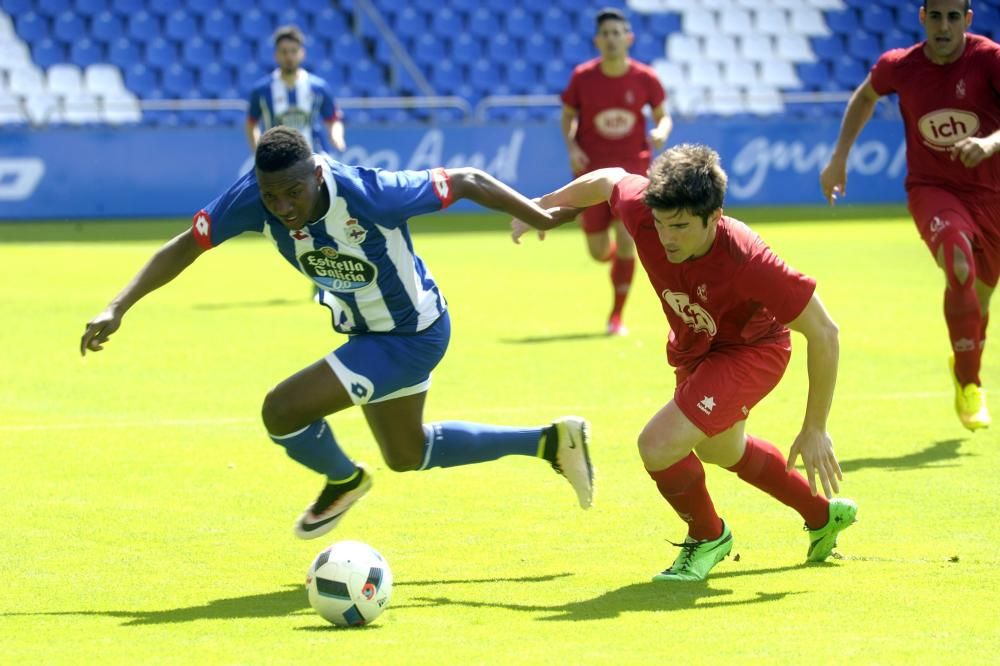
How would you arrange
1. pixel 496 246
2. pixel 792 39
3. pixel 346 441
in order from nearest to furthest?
pixel 346 441 → pixel 496 246 → pixel 792 39

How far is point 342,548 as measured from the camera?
529 cm

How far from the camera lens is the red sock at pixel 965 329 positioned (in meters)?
8.27

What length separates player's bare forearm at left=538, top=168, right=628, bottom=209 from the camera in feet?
20.1

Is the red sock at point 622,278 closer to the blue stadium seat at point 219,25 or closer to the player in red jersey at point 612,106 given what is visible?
the player in red jersey at point 612,106

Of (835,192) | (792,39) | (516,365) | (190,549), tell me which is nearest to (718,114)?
(792,39)

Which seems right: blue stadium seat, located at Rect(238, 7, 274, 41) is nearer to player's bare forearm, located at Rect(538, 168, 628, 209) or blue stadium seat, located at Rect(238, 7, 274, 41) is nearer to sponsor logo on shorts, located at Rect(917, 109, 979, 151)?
sponsor logo on shorts, located at Rect(917, 109, 979, 151)

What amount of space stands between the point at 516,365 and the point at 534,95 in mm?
14250

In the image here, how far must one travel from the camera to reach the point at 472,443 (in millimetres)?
6430

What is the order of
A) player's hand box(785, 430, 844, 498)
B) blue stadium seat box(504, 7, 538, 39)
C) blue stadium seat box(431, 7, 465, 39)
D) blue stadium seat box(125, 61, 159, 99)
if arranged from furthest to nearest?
blue stadium seat box(504, 7, 538, 39)
blue stadium seat box(431, 7, 465, 39)
blue stadium seat box(125, 61, 159, 99)
player's hand box(785, 430, 844, 498)

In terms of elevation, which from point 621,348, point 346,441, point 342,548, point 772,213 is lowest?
point 772,213

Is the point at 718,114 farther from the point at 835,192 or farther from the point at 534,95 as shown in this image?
the point at 835,192

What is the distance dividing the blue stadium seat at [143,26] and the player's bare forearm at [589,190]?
726 inches

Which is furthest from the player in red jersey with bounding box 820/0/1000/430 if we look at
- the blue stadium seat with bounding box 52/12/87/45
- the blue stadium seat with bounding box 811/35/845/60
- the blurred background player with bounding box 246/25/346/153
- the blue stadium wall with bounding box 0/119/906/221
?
the blue stadium seat with bounding box 811/35/845/60

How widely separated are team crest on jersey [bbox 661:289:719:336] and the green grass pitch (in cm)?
96
